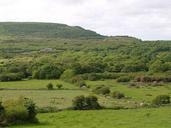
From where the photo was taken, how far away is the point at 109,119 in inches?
2744

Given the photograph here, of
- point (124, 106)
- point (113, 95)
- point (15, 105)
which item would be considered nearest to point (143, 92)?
point (113, 95)

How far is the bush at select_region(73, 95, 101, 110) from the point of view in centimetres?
8288

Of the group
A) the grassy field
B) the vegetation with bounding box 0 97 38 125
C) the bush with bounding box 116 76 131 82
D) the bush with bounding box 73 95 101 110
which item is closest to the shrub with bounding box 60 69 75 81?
the bush with bounding box 116 76 131 82

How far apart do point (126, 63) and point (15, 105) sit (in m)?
111

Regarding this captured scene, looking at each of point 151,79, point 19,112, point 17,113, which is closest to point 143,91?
point 151,79

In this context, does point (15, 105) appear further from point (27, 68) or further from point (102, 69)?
point (102, 69)

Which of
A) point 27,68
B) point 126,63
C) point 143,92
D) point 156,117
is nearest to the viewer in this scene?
point 156,117

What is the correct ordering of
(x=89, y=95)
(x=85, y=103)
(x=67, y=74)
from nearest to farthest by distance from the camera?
(x=85, y=103) → (x=89, y=95) → (x=67, y=74)

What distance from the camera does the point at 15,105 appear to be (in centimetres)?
6869

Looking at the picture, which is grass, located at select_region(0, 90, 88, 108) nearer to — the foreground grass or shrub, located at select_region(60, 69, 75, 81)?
the foreground grass

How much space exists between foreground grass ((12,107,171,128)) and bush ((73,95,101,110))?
4.77 metres

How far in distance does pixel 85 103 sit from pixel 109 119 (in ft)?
48.5

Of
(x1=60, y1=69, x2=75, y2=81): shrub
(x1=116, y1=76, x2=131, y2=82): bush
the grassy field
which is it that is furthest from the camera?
(x1=60, y1=69, x2=75, y2=81): shrub

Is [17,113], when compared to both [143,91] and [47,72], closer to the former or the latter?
[143,91]
